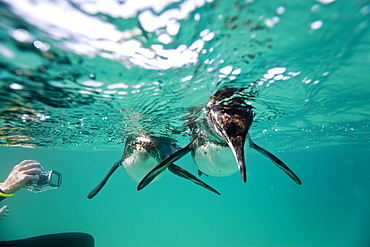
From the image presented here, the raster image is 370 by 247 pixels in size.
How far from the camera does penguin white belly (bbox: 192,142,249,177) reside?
4773mm

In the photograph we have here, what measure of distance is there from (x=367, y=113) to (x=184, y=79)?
9.78 meters

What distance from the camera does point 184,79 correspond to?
5.02 metres

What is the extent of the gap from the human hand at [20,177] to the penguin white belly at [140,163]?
2550mm

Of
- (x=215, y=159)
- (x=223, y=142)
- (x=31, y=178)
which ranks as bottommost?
(x=31, y=178)

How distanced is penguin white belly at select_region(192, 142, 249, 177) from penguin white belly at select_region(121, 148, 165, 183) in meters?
1.31

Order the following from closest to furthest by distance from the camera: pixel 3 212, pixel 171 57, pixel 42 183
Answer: pixel 171 57, pixel 42 183, pixel 3 212

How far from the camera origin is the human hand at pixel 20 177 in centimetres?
531

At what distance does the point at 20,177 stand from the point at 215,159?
17.2ft

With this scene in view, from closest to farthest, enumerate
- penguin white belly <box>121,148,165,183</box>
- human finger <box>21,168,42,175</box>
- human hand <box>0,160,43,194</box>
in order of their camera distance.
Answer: human hand <box>0,160,43,194</box>, human finger <box>21,168,42,175</box>, penguin white belly <box>121,148,165,183</box>

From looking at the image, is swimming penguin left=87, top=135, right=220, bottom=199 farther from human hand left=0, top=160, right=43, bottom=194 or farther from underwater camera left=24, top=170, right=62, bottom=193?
human hand left=0, top=160, right=43, bottom=194

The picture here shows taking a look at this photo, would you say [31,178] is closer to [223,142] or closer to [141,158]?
[141,158]

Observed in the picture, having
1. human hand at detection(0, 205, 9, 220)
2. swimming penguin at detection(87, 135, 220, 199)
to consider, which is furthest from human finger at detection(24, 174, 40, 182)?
human hand at detection(0, 205, 9, 220)

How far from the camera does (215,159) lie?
5.09 metres

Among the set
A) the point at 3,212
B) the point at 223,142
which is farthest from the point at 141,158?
the point at 3,212
